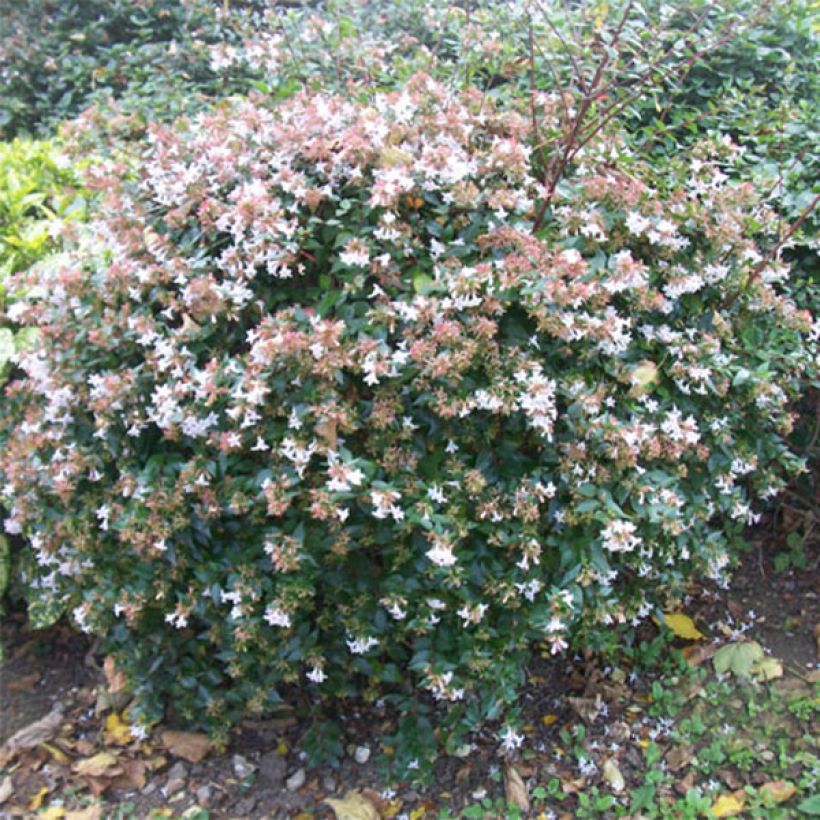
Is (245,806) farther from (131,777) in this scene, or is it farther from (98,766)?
(98,766)

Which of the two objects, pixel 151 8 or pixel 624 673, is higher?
pixel 151 8

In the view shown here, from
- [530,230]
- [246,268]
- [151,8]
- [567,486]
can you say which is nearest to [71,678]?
[246,268]

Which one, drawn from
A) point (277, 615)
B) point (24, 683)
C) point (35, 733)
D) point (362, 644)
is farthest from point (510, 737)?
point (24, 683)

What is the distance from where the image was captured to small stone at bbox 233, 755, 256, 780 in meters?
2.59

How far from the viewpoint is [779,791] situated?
2.44 metres

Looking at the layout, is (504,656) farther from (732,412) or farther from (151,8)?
(151,8)

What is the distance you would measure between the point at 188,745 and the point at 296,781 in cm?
33

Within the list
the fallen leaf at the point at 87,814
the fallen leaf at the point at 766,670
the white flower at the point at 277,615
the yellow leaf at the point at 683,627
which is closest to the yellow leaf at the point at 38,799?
the fallen leaf at the point at 87,814

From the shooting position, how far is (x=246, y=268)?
2244 mm

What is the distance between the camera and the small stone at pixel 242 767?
2.59 m

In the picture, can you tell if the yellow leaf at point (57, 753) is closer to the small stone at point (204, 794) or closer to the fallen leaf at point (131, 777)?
the fallen leaf at point (131, 777)

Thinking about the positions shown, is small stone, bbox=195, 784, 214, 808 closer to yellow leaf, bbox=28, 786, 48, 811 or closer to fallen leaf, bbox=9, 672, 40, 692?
yellow leaf, bbox=28, 786, 48, 811

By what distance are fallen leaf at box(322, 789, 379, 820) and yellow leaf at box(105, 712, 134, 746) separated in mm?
650

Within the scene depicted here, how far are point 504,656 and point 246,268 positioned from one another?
1.15m
